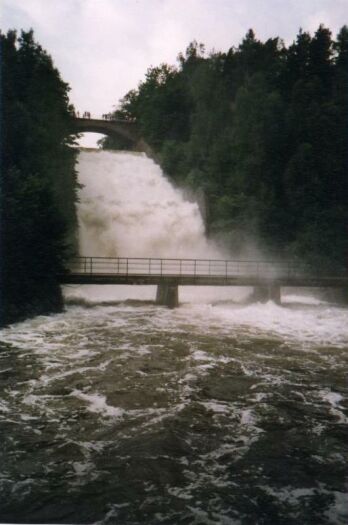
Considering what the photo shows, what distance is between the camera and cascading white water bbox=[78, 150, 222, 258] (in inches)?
1054

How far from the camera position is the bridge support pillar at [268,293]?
2248cm

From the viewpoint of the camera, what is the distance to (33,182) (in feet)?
59.6

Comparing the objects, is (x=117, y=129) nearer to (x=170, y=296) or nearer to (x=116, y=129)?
(x=116, y=129)

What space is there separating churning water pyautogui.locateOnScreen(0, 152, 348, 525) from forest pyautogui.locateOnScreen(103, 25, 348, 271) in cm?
1286

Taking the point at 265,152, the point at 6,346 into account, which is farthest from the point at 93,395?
the point at 265,152

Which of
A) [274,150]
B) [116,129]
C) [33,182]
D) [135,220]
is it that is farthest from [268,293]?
[116,129]

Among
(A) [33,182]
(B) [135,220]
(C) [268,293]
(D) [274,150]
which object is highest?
(D) [274,150]

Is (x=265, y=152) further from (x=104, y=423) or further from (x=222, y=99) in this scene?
(x=104, y=423)

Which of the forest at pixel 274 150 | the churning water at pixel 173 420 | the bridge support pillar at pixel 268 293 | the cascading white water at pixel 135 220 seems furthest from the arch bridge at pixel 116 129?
the churning water at pixel 173 420

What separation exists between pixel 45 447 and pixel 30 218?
11.7m

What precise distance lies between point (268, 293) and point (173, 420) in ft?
50.2

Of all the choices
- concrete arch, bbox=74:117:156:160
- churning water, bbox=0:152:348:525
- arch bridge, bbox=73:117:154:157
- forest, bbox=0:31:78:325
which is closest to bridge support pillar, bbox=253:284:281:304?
churning water, bbox=0:152:348:525

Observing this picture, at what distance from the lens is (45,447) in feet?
23.4

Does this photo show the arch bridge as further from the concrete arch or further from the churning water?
the churning water
